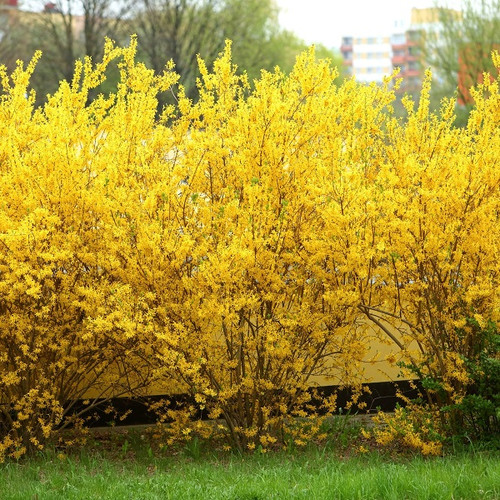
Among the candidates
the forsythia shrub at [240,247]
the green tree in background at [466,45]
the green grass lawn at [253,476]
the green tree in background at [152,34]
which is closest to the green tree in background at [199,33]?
the green tree in background at [152,34]

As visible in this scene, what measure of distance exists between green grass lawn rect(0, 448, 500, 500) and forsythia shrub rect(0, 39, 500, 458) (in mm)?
343

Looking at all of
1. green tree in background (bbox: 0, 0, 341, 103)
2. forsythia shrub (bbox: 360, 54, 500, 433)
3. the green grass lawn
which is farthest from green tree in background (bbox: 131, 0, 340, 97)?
the green grass lawn

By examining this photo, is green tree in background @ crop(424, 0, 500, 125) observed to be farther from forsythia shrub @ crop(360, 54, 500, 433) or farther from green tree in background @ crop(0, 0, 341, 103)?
forsythia shrub @ crop(360, 54, 500, 433)

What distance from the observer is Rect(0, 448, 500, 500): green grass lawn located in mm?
5047

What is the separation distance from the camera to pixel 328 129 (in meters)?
6.85

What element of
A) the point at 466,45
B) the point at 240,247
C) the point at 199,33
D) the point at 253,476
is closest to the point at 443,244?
the point at 240,247

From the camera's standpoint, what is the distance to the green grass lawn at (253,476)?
16.6 ft

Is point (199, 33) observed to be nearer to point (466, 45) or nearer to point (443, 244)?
point (466, 45)

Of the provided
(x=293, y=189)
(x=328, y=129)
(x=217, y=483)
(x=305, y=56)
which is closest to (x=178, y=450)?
(x=217, y=483)

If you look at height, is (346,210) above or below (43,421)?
above

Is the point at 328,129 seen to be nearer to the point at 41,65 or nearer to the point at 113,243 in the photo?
the point at 113,243

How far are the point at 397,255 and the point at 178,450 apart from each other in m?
2.41

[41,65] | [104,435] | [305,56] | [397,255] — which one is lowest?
[104,435]

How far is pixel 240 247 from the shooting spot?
6.09 m
